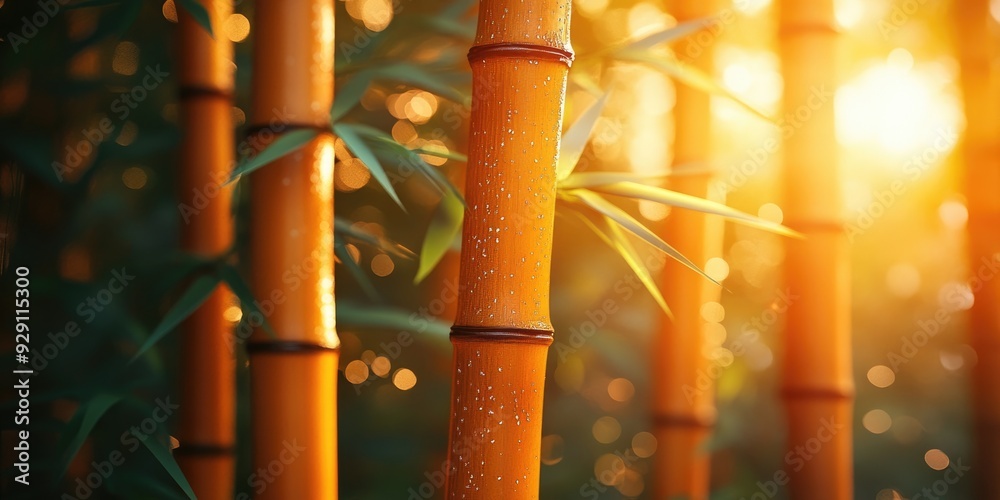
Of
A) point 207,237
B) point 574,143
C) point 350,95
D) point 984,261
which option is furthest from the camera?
point 984,261

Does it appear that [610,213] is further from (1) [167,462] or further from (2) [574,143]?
(1) [167,462]

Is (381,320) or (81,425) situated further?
(381,320)

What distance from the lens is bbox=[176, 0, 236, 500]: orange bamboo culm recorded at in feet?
4.73

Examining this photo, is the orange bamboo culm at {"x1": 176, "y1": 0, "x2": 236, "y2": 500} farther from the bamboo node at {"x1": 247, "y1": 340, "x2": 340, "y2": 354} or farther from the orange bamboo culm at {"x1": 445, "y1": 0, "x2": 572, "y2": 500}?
the orange bamboo culm at {"x1": 445, "y1": 0, "x2": 572, "y2": 500}

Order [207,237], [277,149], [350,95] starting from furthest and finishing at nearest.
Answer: [207,237] → [350,95] → [277,149]

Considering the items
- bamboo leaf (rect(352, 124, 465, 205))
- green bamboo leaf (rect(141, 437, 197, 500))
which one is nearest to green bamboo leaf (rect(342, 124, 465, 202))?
bamboo leaf (rect(352, 124, 465, 205))

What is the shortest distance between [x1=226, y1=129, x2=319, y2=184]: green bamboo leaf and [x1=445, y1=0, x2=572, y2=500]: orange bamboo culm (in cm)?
Answer: 23

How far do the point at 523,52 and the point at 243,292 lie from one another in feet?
1.60

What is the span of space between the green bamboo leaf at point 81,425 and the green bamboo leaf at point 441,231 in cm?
44

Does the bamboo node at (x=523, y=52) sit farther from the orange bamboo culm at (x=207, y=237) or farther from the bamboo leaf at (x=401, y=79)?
the orange bamboo culm at (x=207, y=237)

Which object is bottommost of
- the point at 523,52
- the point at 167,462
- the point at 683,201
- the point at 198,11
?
the point at 167,462

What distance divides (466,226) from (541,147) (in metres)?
0.12

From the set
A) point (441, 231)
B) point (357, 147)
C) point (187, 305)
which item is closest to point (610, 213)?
point (441, 231)

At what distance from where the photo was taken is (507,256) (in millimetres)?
1018
